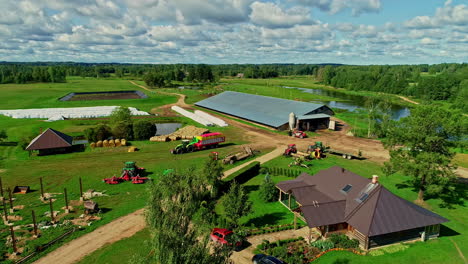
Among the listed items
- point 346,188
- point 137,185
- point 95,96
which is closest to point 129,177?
point 137,185

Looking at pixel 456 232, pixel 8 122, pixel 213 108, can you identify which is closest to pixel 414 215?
pixel 456 232

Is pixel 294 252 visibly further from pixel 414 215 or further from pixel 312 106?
pixel 312 106

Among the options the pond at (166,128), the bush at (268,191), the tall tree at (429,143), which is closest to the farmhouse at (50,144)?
the pond at (166,128)

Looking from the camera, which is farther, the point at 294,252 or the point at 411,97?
the point at 411,97

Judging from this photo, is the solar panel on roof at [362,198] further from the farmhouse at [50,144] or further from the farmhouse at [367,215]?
the farmhouse at [50,144]

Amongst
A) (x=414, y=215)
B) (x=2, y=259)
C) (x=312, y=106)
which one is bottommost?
(x=2, y=259)
